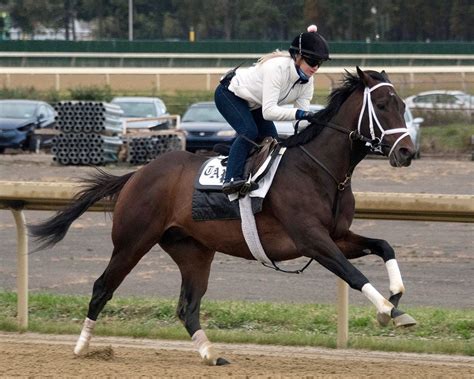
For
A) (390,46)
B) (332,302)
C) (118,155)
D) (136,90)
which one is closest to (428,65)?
(390,46)

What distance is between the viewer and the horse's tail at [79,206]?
29.2 ft

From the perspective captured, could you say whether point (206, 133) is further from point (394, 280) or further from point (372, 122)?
point (394, 280)

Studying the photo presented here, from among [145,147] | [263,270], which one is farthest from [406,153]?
[145,147]

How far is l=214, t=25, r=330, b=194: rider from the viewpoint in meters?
8.02

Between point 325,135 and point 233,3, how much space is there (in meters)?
60.7

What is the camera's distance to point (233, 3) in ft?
222

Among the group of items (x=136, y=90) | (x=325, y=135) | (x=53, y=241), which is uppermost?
(x=325, y=135)

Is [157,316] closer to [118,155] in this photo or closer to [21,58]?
[118,155]

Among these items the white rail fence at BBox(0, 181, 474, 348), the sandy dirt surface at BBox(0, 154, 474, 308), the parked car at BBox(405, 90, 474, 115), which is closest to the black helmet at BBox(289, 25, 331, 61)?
the white rail fence at BBox(0, 181, 474, 348)

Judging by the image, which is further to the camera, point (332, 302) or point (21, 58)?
point (21, 58)

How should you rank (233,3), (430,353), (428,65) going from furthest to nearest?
(233,3)
(428,65)
(430,353)

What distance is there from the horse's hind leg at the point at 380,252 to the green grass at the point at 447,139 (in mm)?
22765

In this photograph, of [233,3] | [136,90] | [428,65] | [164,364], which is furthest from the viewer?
[233,3]

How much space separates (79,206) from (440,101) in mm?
27745
